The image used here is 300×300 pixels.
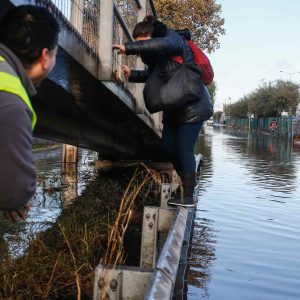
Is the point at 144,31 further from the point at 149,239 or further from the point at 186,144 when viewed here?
the point at 149,239

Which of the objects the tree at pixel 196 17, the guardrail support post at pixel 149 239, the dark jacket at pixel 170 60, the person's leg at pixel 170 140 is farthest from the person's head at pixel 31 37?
the tree at pixel 196 17

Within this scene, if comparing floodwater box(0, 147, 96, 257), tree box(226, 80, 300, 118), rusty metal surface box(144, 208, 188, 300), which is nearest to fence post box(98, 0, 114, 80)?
floodwater box(0, 147, 96, 257)

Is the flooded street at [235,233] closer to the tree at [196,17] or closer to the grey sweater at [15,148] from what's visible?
the grey sweater at [15,148]

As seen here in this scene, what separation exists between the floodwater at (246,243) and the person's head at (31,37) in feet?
9.35

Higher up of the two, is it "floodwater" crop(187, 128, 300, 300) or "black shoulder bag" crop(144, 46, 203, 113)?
"black shoulder bag" crop(144, 46, 203, 113)

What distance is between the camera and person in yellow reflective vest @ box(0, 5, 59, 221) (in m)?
1.73

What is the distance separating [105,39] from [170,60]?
88 centimetres

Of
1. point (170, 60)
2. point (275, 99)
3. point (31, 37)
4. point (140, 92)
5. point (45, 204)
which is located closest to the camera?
point (31, 37)

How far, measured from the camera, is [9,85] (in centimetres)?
174

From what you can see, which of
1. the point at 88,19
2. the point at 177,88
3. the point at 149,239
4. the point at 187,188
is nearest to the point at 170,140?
the point at 187,188

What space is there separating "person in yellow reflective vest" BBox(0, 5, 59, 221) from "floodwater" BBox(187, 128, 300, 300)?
2814mm

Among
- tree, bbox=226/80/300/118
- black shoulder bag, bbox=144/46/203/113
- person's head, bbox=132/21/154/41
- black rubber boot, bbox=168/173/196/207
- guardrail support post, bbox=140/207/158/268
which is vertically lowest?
guardrail support post, bbox=140/207/158/268

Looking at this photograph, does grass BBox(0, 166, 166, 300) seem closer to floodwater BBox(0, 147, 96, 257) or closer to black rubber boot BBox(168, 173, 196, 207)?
floodwater BBox(0, 147, 96, 257)

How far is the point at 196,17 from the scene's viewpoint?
28.3 metres
